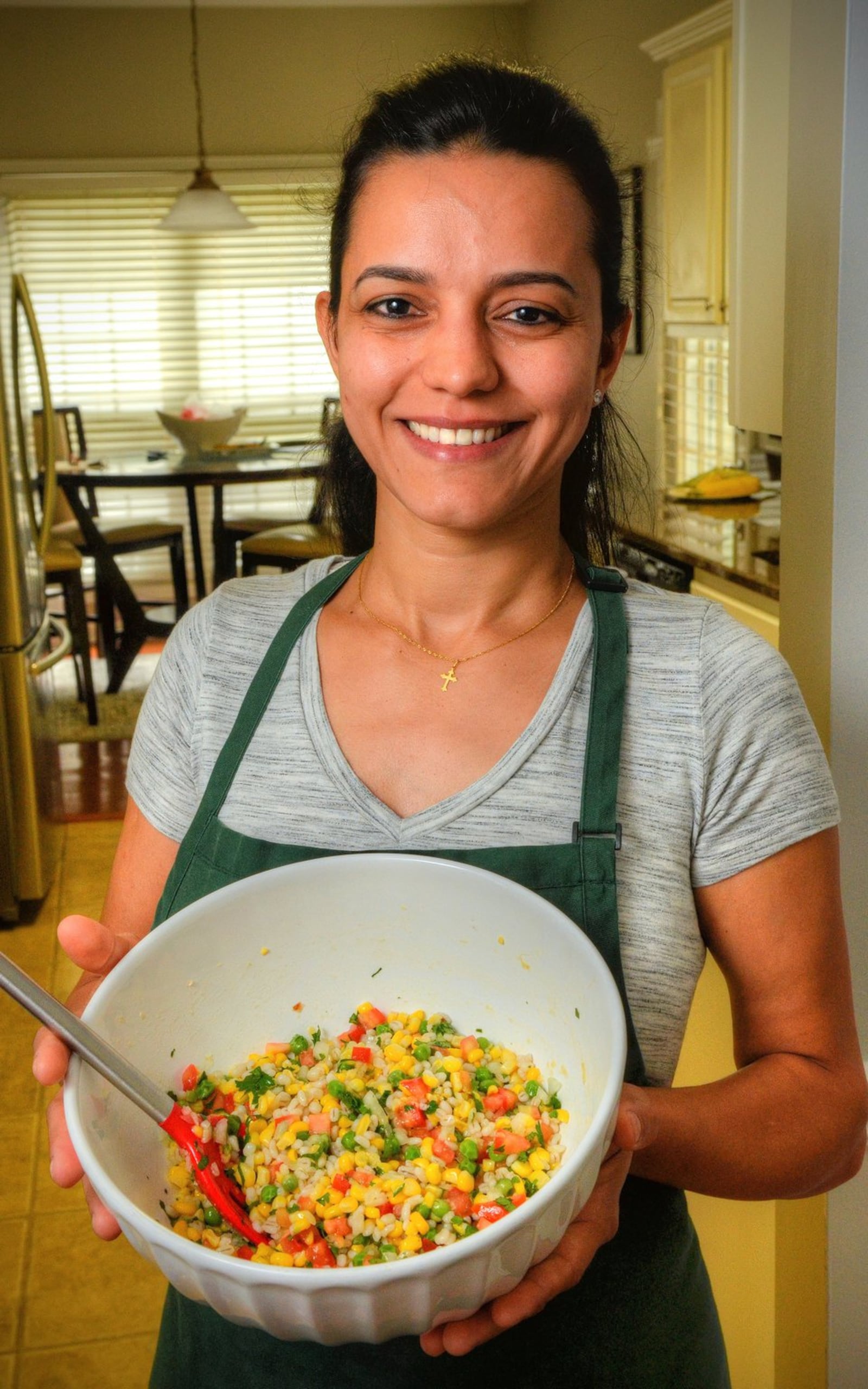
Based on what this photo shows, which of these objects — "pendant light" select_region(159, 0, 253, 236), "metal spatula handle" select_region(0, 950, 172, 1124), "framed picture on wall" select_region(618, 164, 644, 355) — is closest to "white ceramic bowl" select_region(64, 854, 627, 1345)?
"metal spatula handle" select_region(0, 950, 172, 1124)

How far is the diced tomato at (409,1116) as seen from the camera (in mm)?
973

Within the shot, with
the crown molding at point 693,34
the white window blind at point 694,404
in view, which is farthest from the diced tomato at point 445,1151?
the white window blind at point 694,404

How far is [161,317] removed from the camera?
Result: 25.7 ft

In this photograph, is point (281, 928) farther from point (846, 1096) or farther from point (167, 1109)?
point (846, 1096)

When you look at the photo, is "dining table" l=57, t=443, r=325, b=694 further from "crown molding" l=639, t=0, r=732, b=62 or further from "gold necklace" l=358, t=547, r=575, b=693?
"gold necklace" l=358, t=547, r=575, b=693

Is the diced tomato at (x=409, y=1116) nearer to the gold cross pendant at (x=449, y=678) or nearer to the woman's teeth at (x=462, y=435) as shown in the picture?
the gold cross pendant at (x=449, y=678)

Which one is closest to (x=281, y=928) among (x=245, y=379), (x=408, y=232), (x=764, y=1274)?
(x=408, y=232)

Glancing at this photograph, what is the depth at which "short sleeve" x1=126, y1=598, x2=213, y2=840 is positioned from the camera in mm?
1188

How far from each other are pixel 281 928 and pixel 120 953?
15 cm

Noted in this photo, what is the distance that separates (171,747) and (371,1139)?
418 millimetres

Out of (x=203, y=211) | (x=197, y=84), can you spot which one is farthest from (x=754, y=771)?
(x=197, y=84)

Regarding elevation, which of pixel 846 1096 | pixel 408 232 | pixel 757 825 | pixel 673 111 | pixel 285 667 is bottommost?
pixel 846 1096

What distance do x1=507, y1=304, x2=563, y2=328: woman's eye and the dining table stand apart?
423cm

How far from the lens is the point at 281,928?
1085 millimetres
